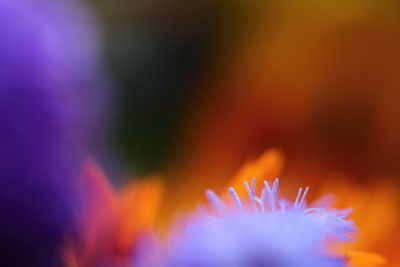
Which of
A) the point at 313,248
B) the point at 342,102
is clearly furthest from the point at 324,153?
the point at 313,248

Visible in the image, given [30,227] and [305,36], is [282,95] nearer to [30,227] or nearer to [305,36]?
[305,36]

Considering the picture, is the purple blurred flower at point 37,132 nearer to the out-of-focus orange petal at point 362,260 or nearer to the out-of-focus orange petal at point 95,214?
the out-of-focus orange petal at point 95,214

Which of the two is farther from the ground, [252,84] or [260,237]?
[252,84]

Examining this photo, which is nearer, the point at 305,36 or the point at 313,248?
the point at 313,248

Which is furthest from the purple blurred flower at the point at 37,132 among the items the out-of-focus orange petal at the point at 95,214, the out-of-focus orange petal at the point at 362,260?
the out-of-focus orange petal at the point at 362,260

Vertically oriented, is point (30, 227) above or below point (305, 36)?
below

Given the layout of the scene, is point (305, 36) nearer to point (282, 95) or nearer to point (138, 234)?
point (282, 95)

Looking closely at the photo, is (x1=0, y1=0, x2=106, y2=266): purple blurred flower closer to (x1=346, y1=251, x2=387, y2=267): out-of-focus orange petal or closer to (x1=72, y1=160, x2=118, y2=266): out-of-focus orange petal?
(x1=72, y1=160, x2=118, y2=266): out-of-focus orange petal
